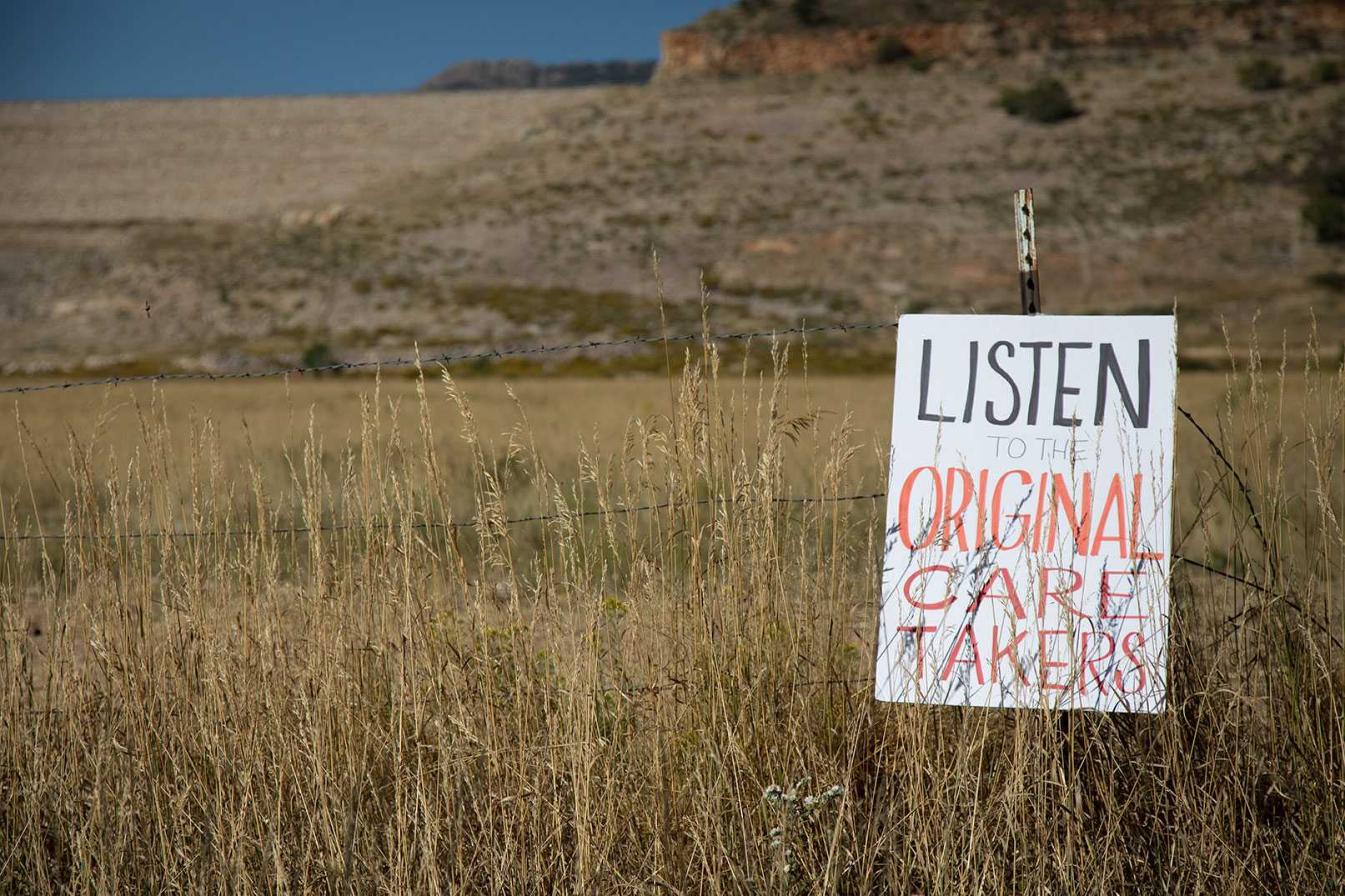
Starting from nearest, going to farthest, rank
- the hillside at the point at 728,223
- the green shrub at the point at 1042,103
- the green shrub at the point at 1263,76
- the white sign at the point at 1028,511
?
the white sign at the point at 1028,511
the hillside at the point at 728,223
the green shrub at the point at 1263,76
the green shrub at the point at 1042,103

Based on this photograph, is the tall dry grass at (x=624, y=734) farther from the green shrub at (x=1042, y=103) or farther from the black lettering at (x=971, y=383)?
the green shrub at (x=1042, y=103)

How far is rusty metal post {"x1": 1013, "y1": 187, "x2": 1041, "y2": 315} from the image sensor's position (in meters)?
3.09

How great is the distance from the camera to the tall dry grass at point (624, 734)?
2688mm

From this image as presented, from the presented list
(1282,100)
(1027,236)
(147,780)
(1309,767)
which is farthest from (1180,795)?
(1282,100)

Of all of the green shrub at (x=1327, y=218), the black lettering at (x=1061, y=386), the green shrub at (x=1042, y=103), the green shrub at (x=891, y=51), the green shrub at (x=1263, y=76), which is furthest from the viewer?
the green shrub at (x=891, y=51)

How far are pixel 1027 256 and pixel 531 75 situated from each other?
161445mm

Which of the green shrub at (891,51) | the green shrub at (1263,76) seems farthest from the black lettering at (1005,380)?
the green shrub at (891,51)

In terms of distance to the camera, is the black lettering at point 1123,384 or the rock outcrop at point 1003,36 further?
the rock outcrop at point 1003,36

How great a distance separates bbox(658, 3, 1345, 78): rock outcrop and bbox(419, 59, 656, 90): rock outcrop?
68.2 m

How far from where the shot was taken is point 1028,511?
2.93m

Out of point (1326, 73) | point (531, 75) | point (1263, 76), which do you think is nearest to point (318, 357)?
point (1263, 76)

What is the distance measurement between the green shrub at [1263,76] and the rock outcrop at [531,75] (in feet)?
294

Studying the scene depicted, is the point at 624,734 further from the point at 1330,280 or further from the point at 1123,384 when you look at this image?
the point at 1330,280

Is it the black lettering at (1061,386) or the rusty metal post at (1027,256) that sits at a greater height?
the rusty metal post at (1027,256)
